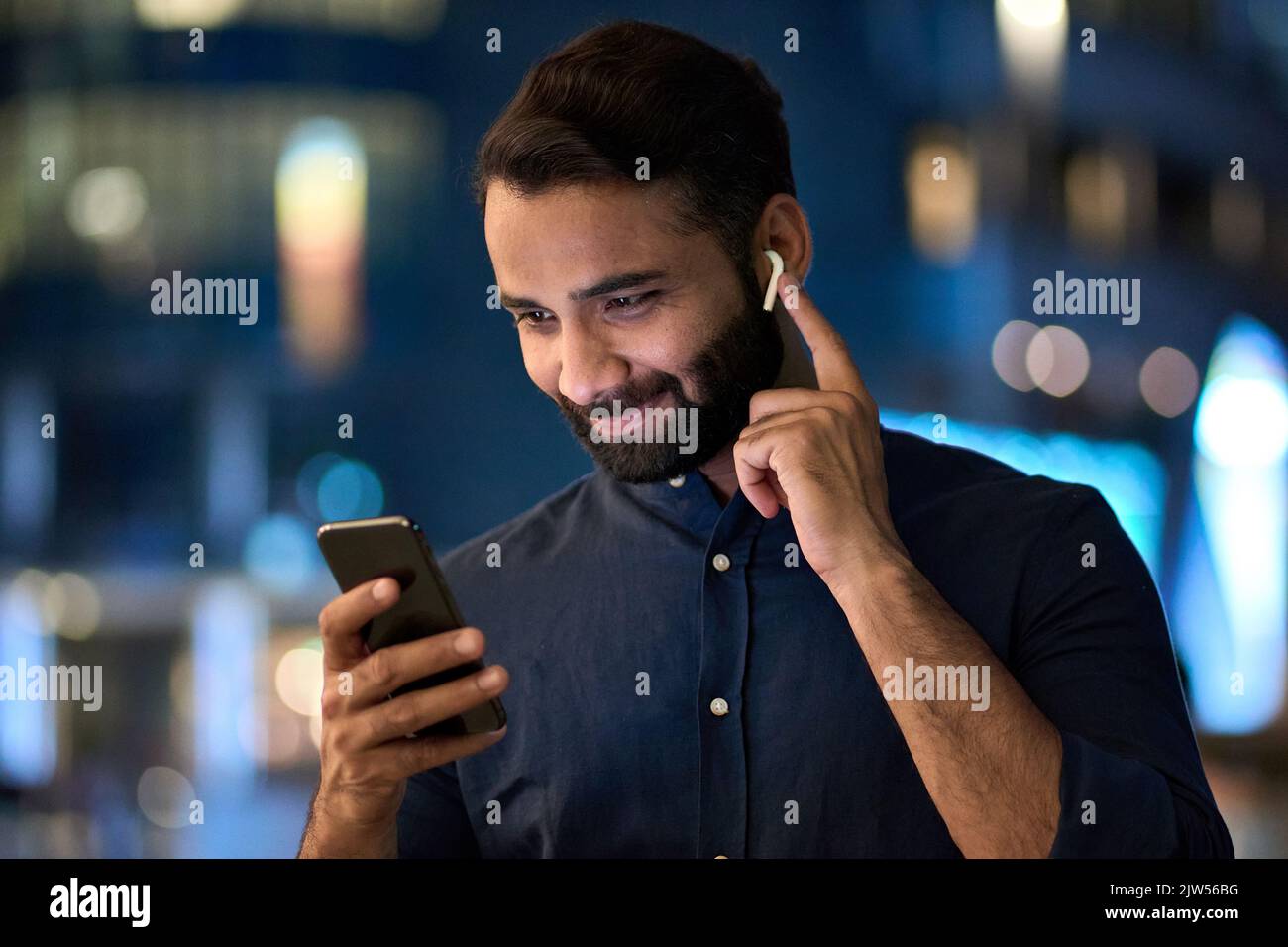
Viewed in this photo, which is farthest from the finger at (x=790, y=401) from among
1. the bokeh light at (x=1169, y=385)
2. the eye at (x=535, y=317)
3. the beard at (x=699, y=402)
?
the bokeh light at (x=1169, y=385)

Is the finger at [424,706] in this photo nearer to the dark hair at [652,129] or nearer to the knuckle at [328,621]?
the knuckle at [328,621]

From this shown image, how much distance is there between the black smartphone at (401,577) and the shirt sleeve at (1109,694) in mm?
811

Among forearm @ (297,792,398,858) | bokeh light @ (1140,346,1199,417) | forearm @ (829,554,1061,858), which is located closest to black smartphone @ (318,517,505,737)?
forearm @ (297,792,398,858)

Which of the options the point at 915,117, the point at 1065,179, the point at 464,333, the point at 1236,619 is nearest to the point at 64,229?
the point at 464,333

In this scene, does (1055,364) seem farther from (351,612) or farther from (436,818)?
(351,612)

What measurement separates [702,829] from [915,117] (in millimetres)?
8361

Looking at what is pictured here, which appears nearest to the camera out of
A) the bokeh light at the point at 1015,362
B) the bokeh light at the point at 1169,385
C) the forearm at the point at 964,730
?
the forearm at the point at 964,730

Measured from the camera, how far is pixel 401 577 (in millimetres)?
1837

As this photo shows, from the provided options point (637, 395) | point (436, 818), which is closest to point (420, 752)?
point (436, 818)

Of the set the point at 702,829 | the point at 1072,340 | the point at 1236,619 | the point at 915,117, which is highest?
the point at 915,117

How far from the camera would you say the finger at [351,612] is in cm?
181
